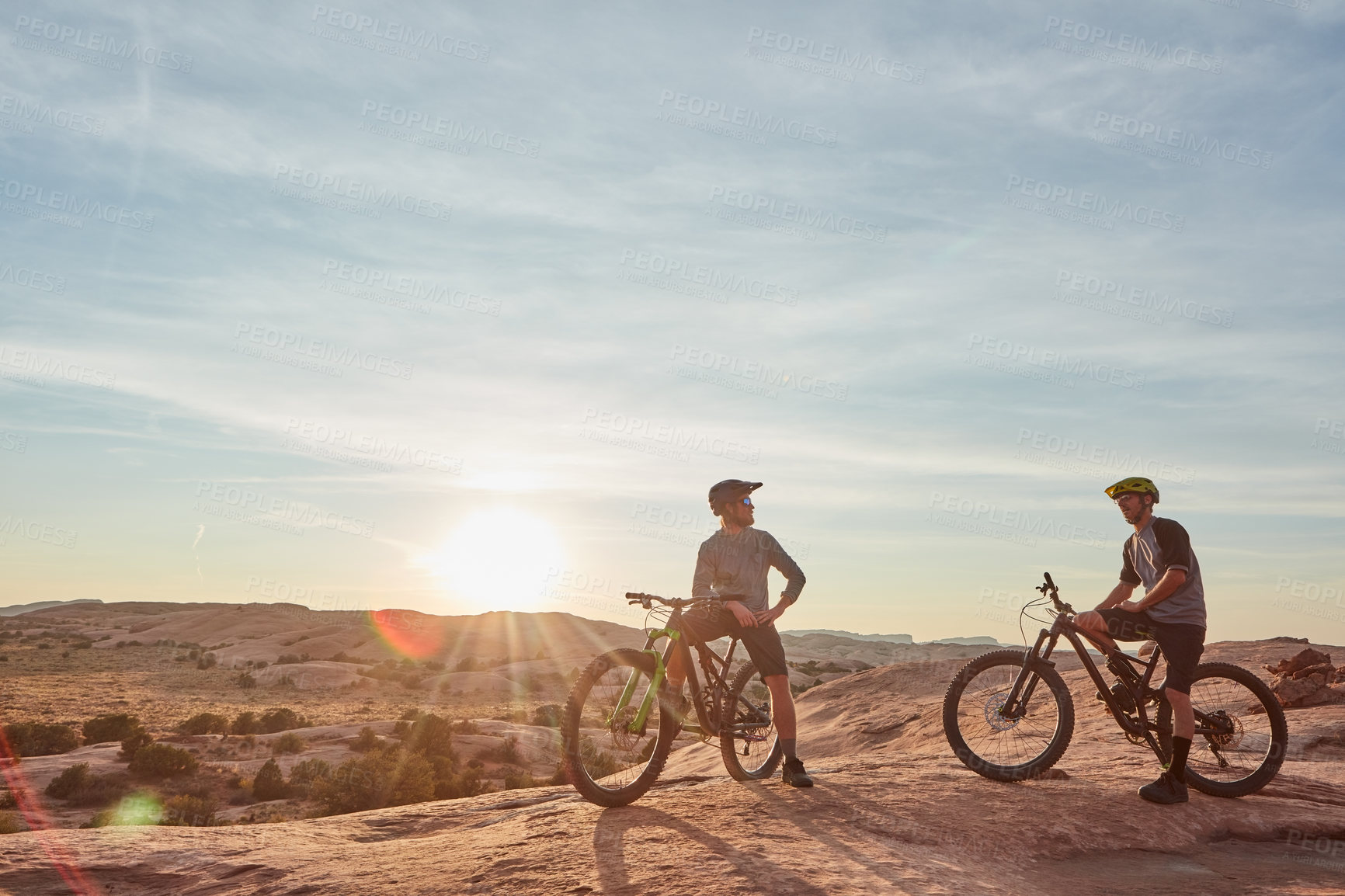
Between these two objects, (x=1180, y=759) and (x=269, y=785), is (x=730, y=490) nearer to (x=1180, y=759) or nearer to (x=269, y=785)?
(x=1180, y=759)

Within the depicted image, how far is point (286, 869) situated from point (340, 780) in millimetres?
12401

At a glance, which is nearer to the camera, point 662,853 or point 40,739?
point 662,853

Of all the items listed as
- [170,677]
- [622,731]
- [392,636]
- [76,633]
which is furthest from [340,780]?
[76,633]

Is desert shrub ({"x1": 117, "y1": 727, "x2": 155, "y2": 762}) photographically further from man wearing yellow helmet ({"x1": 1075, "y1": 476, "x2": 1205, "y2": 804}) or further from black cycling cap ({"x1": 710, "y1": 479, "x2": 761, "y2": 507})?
man wearing yellow helmet ({"x1": 1075, "y1": 476, "x2": 1205, "y2": 804})

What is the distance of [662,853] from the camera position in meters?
4.88

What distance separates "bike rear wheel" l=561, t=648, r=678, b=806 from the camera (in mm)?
6113

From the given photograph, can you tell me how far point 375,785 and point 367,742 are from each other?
21.1 ft

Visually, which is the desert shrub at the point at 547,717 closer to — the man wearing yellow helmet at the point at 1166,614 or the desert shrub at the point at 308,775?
the desert shrub at the point at 308,775

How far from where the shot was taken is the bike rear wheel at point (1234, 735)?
6.80 meters

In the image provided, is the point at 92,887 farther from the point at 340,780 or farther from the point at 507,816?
the point at 340,780

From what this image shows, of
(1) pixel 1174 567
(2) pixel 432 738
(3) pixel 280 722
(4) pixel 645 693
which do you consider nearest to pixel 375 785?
(2) pixel 432 738

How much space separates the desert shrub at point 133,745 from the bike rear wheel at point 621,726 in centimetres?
1828

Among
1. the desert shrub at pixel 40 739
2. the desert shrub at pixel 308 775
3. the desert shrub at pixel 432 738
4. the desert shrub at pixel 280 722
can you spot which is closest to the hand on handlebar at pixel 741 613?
the desert shrub at pixel 308 775

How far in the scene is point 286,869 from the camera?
18.9ft
